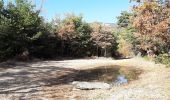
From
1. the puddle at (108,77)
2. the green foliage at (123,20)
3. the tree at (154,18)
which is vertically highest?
the green foliage at (123,20)

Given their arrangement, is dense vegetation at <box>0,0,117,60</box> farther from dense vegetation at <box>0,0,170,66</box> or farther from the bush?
the bush

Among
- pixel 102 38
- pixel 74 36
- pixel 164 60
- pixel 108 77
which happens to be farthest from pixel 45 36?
pixel 108 77

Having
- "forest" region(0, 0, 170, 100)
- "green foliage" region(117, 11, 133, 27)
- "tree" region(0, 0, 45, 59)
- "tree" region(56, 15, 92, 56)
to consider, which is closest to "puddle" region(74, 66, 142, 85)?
"forest" region(0, 0, 170, 100)

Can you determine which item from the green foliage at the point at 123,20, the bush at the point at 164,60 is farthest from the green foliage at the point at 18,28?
the green foliage at the point at 123,20

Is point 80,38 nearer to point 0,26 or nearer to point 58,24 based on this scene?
point 58,24

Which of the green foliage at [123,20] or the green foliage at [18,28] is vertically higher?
the green foliage at [123,20]

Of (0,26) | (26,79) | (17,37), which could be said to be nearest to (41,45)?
(17,37)

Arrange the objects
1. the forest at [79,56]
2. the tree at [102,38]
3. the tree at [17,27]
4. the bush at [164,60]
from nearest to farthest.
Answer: the forest at [79,56] → the bush at [164,60] → the tree at [17,27] → the tree at [102,38]

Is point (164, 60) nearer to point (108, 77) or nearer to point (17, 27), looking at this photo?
point (108, 77)

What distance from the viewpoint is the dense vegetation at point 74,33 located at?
18.2 metres

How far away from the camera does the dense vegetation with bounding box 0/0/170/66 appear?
1819 centimetres

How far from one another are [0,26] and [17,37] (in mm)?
3596

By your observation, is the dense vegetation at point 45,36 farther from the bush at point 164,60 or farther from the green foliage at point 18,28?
the bush at point 164,60

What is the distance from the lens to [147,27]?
61.5 ft
